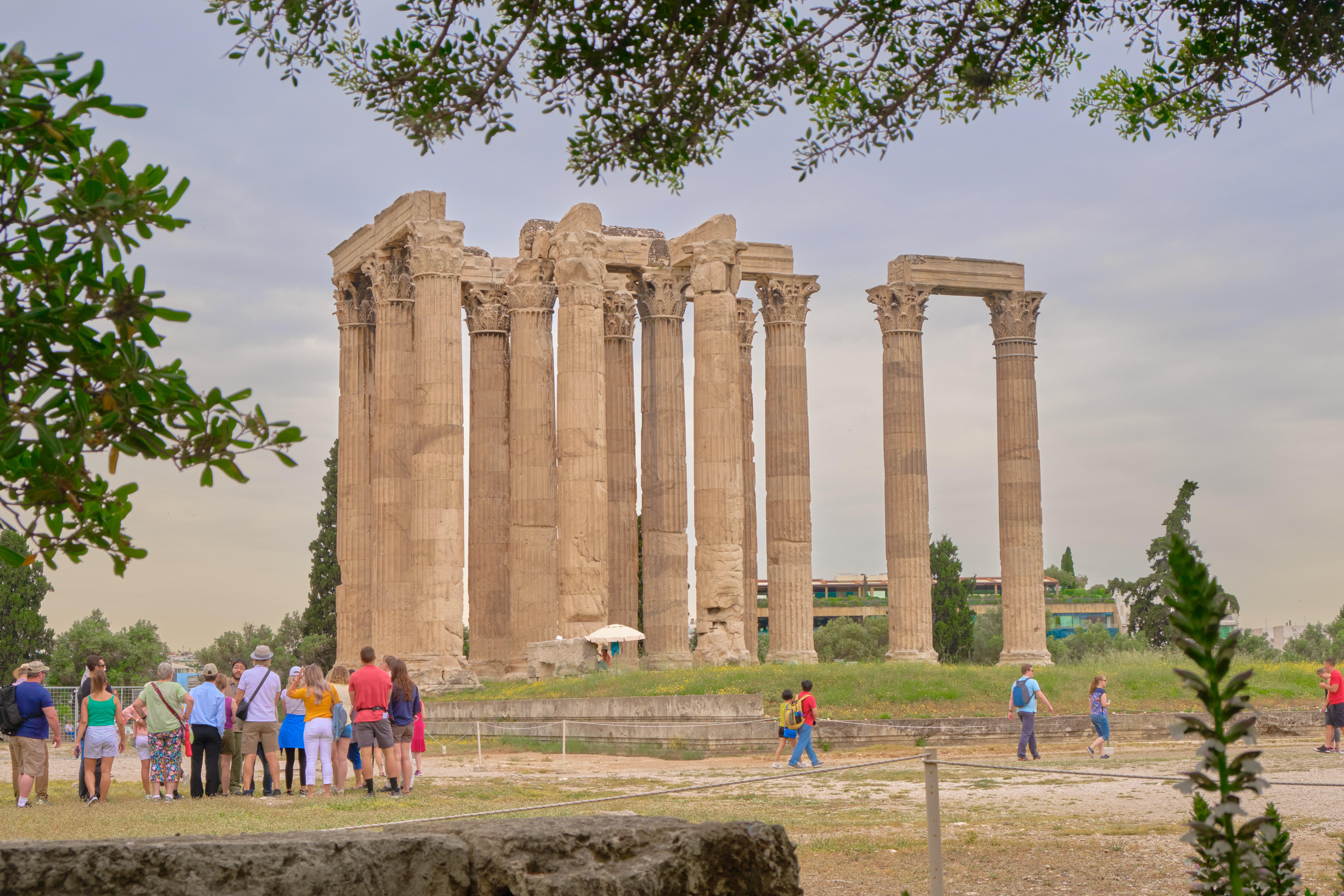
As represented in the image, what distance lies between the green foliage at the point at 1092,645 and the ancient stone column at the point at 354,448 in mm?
21672

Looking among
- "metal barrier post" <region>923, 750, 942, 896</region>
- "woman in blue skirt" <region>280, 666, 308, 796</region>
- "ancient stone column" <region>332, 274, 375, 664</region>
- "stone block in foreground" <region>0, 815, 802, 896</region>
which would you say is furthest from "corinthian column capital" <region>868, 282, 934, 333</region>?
"stone block in foreground" <region>0, 815, 802, 896</region>

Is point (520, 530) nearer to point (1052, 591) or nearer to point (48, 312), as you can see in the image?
point (48, 312)

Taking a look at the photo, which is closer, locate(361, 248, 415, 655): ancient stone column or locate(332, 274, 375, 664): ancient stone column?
locate(361, 248, 415, 655): ancient stone column

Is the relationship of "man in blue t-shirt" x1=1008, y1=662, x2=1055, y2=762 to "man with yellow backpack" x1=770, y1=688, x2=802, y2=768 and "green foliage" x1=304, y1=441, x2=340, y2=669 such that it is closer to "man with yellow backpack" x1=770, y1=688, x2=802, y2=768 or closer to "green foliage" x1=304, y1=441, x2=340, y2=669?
"man with yellow backpack" x1=770, y1=688, x2=802, y2=768

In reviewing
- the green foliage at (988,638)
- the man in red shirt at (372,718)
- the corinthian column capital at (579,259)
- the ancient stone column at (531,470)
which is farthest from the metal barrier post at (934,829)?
the green foliage at (988,638)

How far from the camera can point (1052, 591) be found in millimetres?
129000

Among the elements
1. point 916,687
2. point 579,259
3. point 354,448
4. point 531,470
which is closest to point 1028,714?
point 916,687

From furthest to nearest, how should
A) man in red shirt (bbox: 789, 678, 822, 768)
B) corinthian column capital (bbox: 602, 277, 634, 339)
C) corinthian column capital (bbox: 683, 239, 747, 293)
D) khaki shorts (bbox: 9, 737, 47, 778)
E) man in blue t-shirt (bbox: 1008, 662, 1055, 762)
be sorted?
corinthian column capital (bbox: 602, 277, 634, 339) < corinthian column capital (bbox: 683, 239, 747, 293) < man in blue t-shirt (bbox: 1008, 662, 1055, 762) < man in red shirt (bbox: 789, 678, 822, 768) < khaki shorts (bbox: 9, 737, 47, 778)

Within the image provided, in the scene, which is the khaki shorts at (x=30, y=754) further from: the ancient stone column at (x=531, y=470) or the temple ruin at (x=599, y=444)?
the ancient stone column at (x=531, y=470)

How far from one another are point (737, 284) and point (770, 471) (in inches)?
292

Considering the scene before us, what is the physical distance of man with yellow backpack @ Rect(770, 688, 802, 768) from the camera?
2325 cm

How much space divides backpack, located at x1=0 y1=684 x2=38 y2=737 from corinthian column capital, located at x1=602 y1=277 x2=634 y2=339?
28823mm

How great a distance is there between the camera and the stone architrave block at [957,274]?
4519 centimetres

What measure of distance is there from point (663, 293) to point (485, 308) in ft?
20.3
